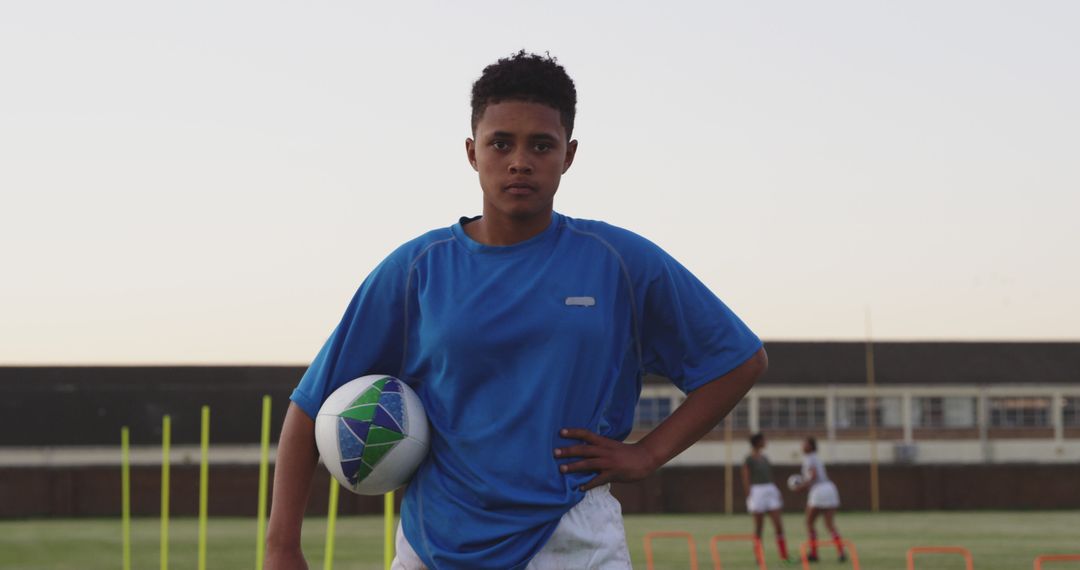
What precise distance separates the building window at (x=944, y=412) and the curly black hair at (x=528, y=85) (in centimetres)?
6307

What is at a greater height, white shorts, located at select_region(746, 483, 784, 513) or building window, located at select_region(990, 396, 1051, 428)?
white shorts, located at select_region(746, 483, 784, 513)

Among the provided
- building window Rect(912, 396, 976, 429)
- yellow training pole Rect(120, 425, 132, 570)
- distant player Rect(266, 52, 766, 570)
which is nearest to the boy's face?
distant player Rect(266, 52, 766, 570)

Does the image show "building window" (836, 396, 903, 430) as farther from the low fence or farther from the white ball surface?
the white ball surface

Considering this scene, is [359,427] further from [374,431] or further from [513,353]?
[513,353]

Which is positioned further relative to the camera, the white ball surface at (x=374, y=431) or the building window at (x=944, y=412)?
the building window at (x=944, y=412)

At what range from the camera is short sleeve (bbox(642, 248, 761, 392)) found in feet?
12.3

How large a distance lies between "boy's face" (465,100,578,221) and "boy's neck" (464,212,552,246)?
30 mm

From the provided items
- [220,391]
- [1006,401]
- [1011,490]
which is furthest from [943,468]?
[220,391]

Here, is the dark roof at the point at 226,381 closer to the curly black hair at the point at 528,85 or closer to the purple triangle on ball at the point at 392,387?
the purple triangle on ball at the point at 392,387

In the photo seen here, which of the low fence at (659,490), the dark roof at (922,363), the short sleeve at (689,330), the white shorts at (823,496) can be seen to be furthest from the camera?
the dark roof at (922,363)

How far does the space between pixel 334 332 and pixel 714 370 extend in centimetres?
95

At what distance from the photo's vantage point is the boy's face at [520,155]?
11.5 ft

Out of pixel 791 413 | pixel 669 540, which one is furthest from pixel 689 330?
pixel 791 413

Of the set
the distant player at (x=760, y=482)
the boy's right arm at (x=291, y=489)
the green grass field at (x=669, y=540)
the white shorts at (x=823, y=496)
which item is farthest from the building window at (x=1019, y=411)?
the boy's right arm at (x=291, y=489)
